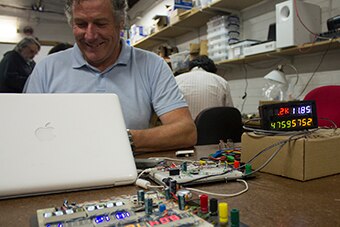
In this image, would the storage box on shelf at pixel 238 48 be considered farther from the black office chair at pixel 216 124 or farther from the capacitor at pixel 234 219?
the capacitor at pixel 234 219

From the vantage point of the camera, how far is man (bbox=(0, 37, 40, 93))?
3.42 meters

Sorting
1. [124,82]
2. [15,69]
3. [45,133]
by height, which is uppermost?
[15,69]

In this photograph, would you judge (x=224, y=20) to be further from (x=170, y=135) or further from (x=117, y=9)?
(x=170, y=135)

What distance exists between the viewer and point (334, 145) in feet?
2.40

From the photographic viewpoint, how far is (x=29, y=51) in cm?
371

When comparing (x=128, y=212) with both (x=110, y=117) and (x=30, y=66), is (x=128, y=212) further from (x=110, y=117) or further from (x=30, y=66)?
(x=30, y=66)

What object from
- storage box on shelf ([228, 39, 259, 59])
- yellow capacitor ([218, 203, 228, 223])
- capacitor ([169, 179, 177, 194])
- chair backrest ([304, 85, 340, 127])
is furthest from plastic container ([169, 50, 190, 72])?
yellow capacitor ([218, 203, 228, 223])

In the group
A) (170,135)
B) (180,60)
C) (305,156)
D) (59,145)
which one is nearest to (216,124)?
(170,135)

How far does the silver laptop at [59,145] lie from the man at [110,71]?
0.60 metres

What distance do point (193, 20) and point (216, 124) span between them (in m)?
1.96

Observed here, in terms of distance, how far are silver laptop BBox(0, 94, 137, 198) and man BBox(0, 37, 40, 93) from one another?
305cm

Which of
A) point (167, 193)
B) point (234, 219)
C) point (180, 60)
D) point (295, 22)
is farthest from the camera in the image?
point (180, 60)

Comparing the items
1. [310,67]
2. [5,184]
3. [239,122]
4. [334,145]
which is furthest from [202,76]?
[5,184]

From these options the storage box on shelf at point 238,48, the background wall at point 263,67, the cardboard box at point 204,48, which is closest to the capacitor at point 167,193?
the background wall at point 263,67
